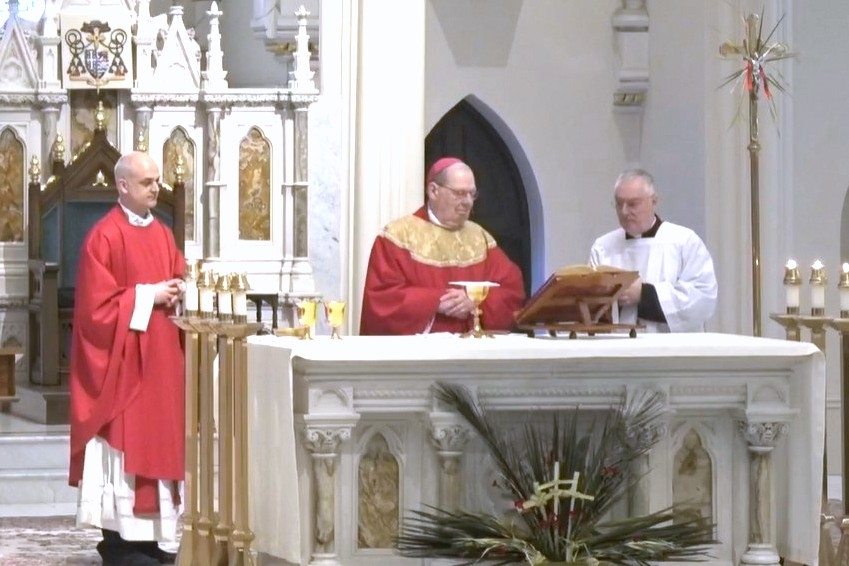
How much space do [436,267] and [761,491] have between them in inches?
83.8

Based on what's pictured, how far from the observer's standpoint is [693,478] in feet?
23.3

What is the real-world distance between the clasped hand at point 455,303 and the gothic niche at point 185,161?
5087 mm


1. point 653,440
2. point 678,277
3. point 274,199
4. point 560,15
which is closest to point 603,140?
point 560,15

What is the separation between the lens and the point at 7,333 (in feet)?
41.3

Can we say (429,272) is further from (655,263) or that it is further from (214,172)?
(214,172)

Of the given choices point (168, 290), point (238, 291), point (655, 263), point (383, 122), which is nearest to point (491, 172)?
point (383, 122)

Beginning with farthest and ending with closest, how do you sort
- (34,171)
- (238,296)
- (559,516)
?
(34,171)
(238,296)
(559,516)

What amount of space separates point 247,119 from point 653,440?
6.53 metres

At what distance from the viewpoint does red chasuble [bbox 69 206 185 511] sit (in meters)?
8.40

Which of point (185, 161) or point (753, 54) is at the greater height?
point (753, 54)

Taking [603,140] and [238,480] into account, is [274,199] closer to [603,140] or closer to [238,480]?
[603,140]

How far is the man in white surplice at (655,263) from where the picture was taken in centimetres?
815

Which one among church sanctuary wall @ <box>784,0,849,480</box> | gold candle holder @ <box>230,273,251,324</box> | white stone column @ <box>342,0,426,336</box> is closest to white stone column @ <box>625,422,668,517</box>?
gold candle holder @ <box>230,273,251,324</box>

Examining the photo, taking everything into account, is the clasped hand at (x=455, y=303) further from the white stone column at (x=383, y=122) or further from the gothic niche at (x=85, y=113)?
the gothic niche at (x=85, y=113)
